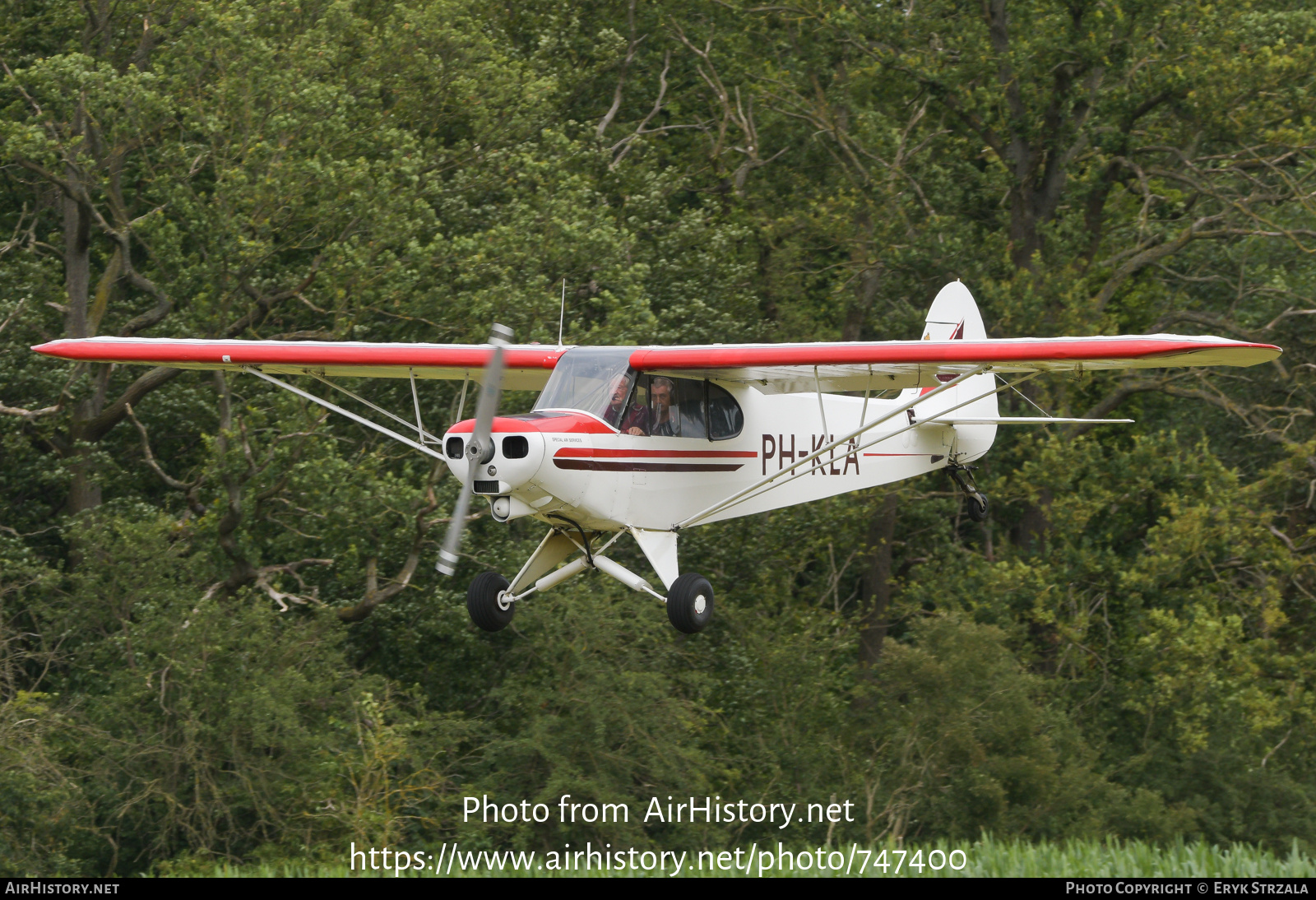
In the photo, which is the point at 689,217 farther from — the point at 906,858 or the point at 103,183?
the point at 906,858

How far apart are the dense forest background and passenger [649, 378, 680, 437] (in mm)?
6022

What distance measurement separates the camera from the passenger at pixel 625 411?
1227 centimetres

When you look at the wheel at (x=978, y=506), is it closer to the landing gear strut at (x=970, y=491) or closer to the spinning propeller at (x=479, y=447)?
the landing gear strut at (x=970, y=491)

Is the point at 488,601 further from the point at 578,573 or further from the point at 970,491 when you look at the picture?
the point at 970,491

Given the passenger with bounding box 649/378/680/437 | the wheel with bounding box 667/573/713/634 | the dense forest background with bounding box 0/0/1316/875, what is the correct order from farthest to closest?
the dense forest background with bounding box 0/0/1316/875, the passenger with bounding box 649/378/680/437, the wheel with bounding box 667/573/713/634

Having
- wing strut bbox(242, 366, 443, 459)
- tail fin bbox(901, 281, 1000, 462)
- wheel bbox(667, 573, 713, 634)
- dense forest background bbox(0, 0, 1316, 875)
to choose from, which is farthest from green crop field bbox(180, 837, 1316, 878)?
dense forest background bbox(0, 0, 1316, 875)

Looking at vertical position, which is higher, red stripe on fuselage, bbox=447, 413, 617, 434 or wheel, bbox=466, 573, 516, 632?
red stripe on fuselage, bbox=447, 413, 617, 434

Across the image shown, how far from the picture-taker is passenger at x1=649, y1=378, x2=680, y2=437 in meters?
12.7

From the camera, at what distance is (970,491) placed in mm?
16125

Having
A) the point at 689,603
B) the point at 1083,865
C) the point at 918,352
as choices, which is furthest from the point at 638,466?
the point at 1083,865

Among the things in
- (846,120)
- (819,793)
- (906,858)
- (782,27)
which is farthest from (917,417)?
(782,27)

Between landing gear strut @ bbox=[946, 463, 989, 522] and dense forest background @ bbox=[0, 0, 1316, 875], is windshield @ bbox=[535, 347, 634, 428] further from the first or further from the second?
dense forest background @ bbox=[0, 0, 1316, 875]

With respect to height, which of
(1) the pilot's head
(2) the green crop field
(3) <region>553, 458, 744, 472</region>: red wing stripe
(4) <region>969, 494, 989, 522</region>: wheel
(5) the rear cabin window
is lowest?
(2) the green crop field

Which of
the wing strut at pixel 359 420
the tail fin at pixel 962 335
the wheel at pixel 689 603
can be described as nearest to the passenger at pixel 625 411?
the wheel at pixel 689 603
